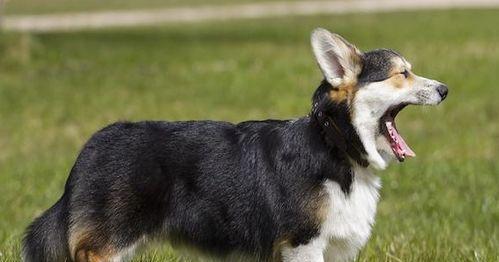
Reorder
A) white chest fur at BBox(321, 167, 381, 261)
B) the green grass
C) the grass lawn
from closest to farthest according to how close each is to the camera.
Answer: white chest fur at BBox(321, 167, 381, 261) < the green grass < the grass lawn

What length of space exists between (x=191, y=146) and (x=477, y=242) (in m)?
3.38

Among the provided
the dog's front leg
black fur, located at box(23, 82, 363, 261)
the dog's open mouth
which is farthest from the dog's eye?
the dog's front leg

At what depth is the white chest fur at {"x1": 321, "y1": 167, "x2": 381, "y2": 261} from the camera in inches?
223

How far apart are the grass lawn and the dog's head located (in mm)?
37350

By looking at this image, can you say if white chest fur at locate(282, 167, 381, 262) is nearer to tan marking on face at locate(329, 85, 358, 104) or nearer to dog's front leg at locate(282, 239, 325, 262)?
dog's front leg at locate(282, 239, 325, 262)

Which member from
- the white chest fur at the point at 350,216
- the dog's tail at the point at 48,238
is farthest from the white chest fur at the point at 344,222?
the dog's tail at the point at 48,238

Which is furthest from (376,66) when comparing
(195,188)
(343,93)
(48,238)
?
(48,238)

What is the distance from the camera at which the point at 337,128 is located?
18.8 ft

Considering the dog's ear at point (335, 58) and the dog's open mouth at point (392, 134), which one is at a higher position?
the dog's ear at point (335, 58)

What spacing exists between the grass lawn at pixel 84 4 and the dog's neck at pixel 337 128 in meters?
37.3

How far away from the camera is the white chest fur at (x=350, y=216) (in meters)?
5.67

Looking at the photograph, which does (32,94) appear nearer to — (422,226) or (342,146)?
(422,226)

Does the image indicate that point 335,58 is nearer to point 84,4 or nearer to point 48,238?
point 48,238

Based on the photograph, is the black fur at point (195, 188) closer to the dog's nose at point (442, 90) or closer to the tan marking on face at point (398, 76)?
the tan marking on face at point (398, 76)
